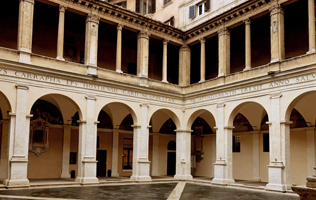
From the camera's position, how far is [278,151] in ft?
53.7

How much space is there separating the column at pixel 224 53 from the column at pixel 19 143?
34.2 ft

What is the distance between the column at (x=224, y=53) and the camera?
19.9 metres

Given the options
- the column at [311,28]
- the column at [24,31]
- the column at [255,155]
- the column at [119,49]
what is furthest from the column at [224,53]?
the column at [24,31]

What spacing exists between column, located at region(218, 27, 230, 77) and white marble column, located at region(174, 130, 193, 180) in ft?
14.8

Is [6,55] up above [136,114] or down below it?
above

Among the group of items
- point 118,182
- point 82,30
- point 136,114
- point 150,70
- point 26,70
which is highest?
point 82,30

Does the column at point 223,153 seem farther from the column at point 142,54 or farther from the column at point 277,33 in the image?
the column at point 142,54

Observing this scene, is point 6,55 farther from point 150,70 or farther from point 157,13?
point 157,13

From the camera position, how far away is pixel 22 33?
1669 cm

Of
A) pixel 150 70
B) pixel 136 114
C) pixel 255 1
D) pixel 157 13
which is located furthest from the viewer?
pixel 157 13

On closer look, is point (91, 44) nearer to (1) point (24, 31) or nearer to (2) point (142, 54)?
(2) point (142, 54)

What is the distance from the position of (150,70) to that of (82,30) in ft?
18.5

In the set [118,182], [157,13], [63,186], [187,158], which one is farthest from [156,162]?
[157,13]

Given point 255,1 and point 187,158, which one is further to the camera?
point 187,158
